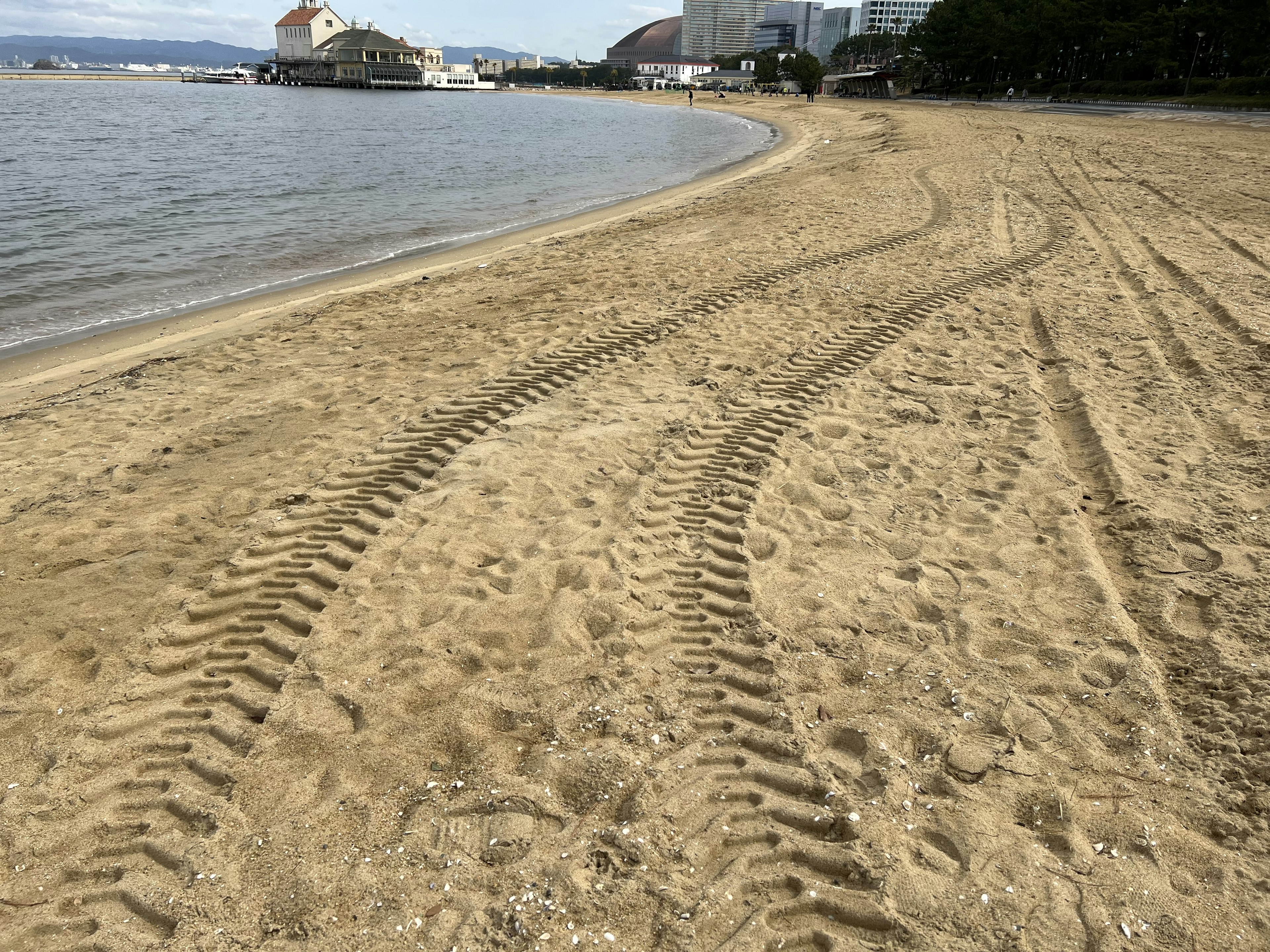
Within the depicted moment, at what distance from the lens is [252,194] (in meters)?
18.7

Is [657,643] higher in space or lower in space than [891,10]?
lower

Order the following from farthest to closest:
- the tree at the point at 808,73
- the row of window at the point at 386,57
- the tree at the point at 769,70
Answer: the row of window at the point at 386,57
the tree at the point at 769,70
the tree at the point at 808,73

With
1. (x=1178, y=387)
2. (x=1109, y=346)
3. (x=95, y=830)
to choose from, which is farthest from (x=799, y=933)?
(x=1109, y=346)

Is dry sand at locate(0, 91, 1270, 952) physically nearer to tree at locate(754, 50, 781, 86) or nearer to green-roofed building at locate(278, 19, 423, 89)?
tree at locate(754, 50, 781, 86)

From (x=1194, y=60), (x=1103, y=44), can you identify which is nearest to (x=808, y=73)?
(x=1103, y=44)

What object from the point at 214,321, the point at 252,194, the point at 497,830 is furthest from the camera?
the point at 252,194

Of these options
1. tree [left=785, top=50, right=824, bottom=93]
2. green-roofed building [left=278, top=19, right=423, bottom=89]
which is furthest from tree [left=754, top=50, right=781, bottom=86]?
green-roofed building [left=278, top=19, right=423, bottom=89]

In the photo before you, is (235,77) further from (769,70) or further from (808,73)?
(808,73)

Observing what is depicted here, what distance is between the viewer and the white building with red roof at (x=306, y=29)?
430ft

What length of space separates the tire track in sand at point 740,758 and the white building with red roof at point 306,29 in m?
→ 158

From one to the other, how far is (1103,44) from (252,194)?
5422 cm

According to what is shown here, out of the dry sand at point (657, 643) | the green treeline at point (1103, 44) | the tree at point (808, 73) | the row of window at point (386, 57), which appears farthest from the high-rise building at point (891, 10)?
the dry sand at point (657, 643)

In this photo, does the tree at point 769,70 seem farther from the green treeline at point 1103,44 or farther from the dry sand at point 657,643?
the dry sand at point 657,643

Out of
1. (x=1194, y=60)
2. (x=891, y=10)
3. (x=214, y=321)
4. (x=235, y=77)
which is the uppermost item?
(x=891, y=10)
